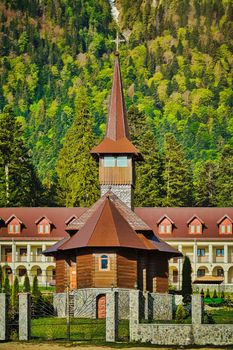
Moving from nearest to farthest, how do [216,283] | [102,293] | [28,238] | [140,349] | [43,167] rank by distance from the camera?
1. [140,349]
2. [102,293]
3. [216,283]
4. [28,238]
5. [43,167]

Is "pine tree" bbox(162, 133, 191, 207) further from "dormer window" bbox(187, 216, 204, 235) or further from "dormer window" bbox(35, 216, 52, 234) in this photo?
"dormer window" bbox(35, 216, 52, 234)

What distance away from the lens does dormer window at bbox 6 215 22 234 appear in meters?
99.9

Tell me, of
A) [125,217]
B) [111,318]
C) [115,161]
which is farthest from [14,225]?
[111,318]

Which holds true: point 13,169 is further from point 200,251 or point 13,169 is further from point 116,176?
point 116,176

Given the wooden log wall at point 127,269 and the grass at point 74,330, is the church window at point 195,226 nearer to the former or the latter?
the wooden log wall at point 127,269

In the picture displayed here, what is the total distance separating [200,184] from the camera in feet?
407

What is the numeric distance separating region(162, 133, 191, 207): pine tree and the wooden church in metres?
32.4

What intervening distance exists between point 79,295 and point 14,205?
37.3 meters

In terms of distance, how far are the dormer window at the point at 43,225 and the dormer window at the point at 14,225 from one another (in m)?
1.46

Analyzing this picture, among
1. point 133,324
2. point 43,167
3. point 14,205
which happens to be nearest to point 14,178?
point 14,205

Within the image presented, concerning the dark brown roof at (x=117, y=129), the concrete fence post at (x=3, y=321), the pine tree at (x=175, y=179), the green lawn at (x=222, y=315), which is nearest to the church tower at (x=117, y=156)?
the dark brown roof at (x=117, y=129)

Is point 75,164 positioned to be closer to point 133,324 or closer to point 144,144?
point 144,144

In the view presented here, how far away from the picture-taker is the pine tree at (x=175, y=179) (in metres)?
115

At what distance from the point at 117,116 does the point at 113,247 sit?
46.3 ft
